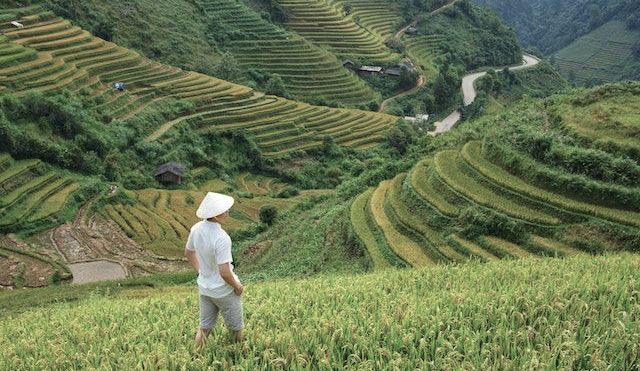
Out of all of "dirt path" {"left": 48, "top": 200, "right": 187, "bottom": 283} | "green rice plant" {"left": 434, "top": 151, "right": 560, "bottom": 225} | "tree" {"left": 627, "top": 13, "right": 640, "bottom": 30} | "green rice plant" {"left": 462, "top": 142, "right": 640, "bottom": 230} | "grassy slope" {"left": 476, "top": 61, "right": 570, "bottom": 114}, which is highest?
"tree" {"left": 627, "top": 13, "right": 640, "bottom": 30}

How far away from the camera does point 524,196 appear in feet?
53.3

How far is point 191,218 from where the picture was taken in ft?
97.5

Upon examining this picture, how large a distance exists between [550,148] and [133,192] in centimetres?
2374

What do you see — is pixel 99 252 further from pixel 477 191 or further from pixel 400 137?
pixel 400 137

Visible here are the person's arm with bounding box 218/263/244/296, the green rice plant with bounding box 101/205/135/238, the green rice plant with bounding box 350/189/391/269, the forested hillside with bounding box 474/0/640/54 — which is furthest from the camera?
the forested hillside with bounding box 474/0/640/54

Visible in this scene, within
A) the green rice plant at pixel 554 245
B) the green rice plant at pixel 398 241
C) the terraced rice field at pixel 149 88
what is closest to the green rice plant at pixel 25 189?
the terraced rice field at pixel 149 88

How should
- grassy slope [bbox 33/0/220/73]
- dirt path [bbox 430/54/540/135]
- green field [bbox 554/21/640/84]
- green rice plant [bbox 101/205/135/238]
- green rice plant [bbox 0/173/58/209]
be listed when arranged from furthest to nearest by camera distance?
green field [bbox 554/21/640/84] → dirt path [bbox 430/54/540/135] → grassy slope [bbox 33/0/220/73] → green rice plant [bbox 101/205/135/238] → green rice plant [bbox 0/173/58/209]

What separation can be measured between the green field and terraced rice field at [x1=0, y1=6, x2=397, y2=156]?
195ft

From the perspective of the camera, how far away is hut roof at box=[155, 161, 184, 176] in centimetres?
3538

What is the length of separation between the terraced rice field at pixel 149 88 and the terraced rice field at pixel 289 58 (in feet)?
26.5

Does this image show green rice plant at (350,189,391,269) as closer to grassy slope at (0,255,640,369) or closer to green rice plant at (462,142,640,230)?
green rice plant at (462,142,640,230)

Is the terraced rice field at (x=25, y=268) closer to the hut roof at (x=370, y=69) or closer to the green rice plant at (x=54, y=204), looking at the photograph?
the green rice plant at (x=54, y=204)

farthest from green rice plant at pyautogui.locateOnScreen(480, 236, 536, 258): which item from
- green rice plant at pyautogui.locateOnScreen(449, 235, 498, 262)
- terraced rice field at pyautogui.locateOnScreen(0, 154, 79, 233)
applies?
terraced rice field at pyautogui.locateOnScreen(0, 154, 79, 233)

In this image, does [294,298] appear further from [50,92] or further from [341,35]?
[341,35]
